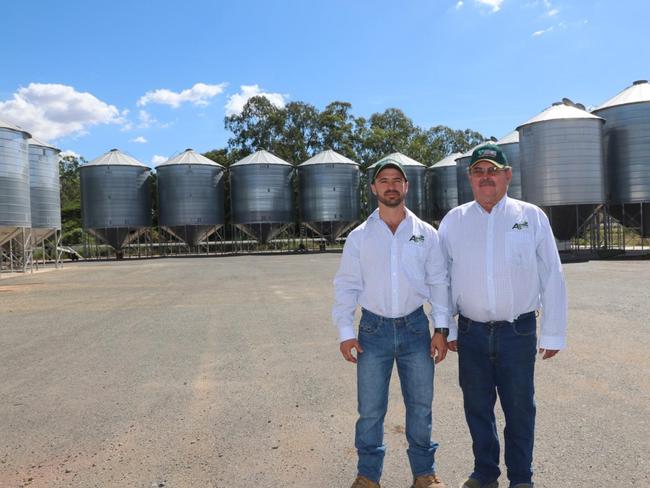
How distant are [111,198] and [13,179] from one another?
62.7ft

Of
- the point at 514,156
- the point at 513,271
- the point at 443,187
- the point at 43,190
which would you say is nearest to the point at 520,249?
the point at 513,271

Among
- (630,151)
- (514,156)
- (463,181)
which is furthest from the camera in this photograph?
(463,181)

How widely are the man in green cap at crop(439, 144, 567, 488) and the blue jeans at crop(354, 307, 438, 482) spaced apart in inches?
10.2

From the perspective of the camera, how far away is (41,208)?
1216 inches

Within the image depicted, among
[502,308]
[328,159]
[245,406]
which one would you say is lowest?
[245,406]

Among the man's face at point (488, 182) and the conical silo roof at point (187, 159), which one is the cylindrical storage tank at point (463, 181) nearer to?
the conical silo roof at point (187, 159)

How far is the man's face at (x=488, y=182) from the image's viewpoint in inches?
133

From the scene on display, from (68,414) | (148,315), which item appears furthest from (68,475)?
(148,315)

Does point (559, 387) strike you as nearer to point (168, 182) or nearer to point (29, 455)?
point (29, 455)

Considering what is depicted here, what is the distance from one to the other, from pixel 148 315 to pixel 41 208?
23565mm

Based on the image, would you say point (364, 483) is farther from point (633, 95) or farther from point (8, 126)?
point (633, 95)

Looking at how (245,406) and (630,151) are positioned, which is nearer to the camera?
(245,406)

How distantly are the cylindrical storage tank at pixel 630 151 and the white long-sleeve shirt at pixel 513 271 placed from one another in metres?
28.4

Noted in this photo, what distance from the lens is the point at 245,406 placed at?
17.6 ft
